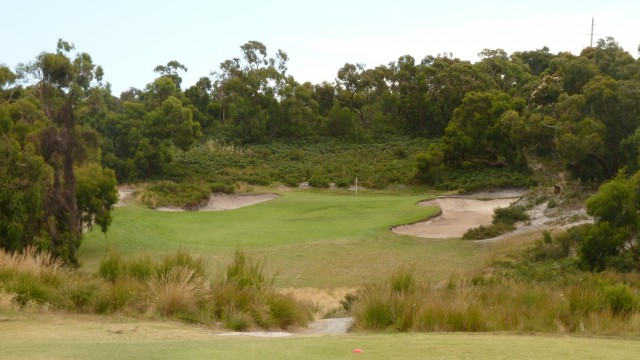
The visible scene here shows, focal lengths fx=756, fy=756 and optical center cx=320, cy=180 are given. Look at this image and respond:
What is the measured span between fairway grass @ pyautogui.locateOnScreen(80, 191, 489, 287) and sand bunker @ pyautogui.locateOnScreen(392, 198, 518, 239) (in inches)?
25.9

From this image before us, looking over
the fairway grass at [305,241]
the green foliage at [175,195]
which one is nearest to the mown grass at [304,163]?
the green foliage at [175,195]

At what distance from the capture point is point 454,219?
1460 inches

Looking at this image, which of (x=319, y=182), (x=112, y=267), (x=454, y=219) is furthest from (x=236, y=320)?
(x=319, y=182)

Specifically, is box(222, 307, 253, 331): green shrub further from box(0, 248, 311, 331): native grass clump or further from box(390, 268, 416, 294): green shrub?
box(390, 268, 416, 294): green shrub

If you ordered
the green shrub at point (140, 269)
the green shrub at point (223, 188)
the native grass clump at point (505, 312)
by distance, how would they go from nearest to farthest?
1. the native grass clump at point (505, 312)
2. the green shrub at point (140, 269)
3. the green shrub at point (223, 188)

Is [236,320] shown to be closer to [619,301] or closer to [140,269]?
[140,269]

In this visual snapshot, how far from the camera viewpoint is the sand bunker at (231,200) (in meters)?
46.7

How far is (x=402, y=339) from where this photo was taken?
8359 mm

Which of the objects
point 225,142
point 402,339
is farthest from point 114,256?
point 225,142

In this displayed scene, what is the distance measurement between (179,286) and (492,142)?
44.1 metres

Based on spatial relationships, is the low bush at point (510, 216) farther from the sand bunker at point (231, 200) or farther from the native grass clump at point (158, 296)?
the native grass clump at point (158, 296)

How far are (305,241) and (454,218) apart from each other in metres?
9.10

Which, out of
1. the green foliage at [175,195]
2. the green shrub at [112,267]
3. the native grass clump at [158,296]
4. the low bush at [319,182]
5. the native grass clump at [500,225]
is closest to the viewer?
the native grass clump at [158,296]

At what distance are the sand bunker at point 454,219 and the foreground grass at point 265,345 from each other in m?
24.5
